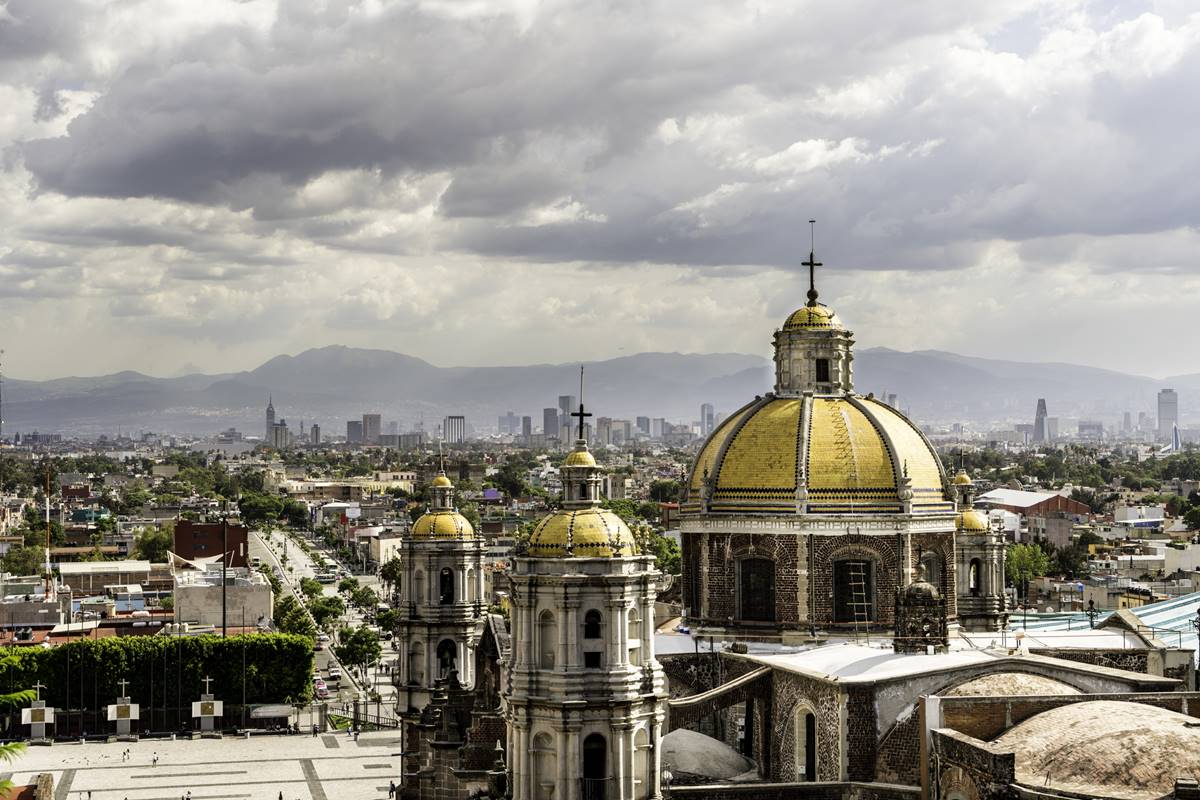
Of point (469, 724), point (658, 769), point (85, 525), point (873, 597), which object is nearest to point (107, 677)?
point (469, 724)

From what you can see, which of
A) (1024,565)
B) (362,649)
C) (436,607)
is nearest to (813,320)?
(436,607)

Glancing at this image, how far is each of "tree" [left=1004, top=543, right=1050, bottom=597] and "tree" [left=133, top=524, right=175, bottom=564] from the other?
63270 millimetres

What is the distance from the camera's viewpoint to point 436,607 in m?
48.3

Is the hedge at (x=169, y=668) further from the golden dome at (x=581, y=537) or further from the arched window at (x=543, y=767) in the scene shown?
the arched window at (x=543, y=767)

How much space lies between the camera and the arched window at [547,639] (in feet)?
105

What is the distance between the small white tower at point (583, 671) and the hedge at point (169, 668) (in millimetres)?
44976

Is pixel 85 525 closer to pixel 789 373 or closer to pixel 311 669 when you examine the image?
pixel 311 669

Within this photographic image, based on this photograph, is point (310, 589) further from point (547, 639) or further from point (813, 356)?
point (547, 639)

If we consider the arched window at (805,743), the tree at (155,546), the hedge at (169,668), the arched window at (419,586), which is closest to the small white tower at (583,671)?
the arched window at (805,743)

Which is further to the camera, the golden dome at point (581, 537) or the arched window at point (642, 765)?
the golden dome at point (581, 537)

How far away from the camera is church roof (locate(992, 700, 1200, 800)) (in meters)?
29.4

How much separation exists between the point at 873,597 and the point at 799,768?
6369mm

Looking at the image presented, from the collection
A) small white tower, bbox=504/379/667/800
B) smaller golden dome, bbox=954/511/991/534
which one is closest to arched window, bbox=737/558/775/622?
smaller golden dome, bbox=954/511/991/534

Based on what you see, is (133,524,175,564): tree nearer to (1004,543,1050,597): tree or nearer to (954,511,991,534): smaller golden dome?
(1004,543,1050,597): tree
